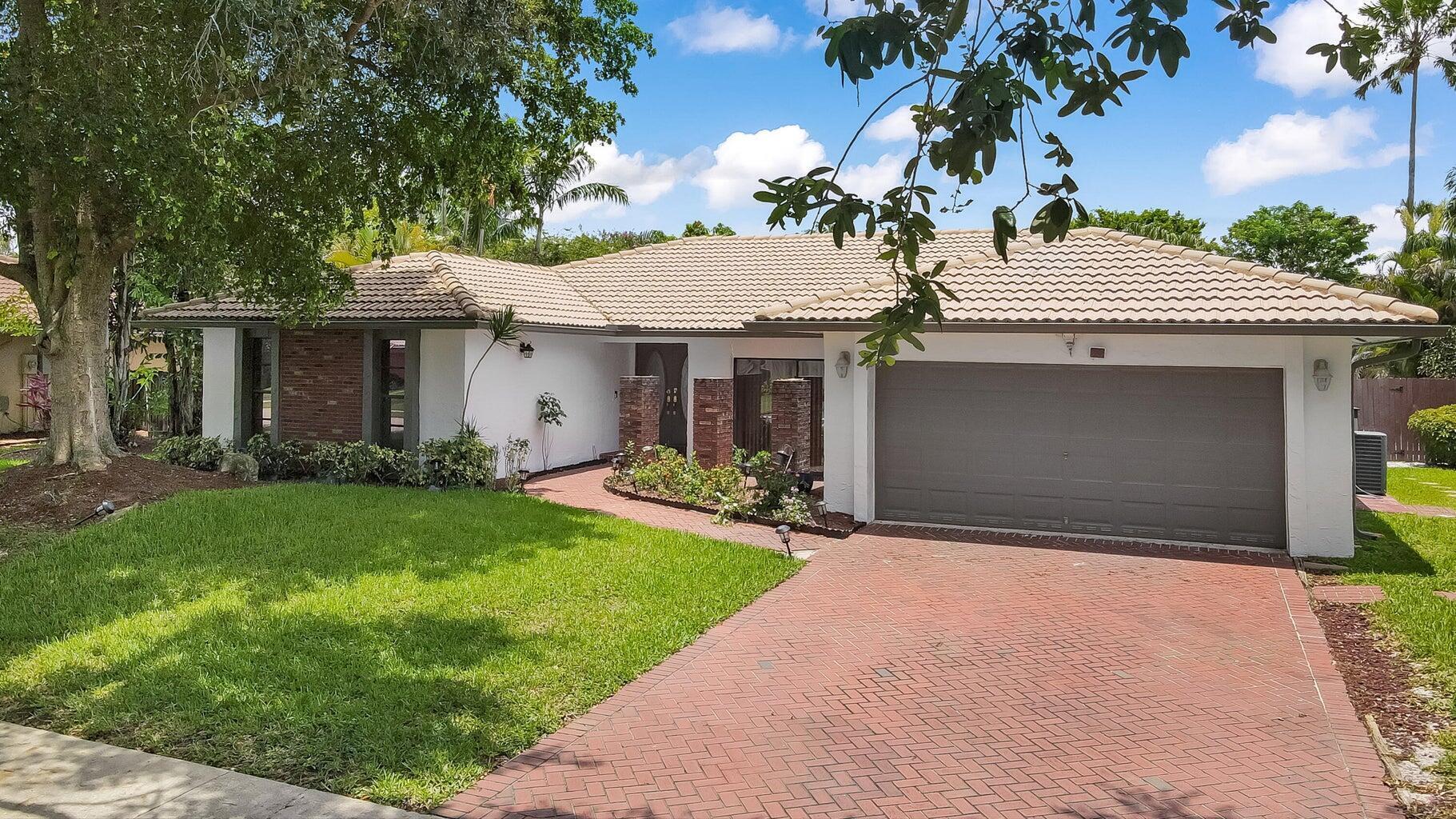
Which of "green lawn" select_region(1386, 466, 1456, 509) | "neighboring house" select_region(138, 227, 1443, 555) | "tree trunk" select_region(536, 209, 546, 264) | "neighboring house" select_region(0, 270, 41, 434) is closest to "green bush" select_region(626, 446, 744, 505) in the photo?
"neighboring house" select_region(138, 227, 1443, 555)

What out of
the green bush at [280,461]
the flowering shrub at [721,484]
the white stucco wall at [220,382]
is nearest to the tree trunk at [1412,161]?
the flowering shrub at [721,484]

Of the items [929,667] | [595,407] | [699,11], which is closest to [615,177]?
[595,407]

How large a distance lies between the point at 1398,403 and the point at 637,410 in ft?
68.1

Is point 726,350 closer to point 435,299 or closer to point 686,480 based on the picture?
point 686,480

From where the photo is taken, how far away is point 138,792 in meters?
4.89

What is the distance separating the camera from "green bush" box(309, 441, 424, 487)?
14984mm

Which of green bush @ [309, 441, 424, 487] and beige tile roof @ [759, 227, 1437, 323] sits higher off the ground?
beige tile roof @ [759, 227, 1437, 323]

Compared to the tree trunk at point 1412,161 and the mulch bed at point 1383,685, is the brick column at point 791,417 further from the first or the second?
the tree trunk at point 1412,161

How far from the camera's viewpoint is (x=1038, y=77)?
13.8 ft

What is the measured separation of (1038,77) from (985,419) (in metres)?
9.02

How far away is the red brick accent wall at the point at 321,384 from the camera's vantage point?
16.1 metres

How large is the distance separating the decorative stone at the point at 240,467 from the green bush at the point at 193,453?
614 millimetres

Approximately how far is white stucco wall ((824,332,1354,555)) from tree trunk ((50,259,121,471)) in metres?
10.9

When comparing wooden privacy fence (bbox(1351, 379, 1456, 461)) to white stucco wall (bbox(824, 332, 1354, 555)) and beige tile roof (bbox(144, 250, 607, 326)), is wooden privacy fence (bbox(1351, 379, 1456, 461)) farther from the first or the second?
beige tile roof (bbox(144, 250, 607, 326))
